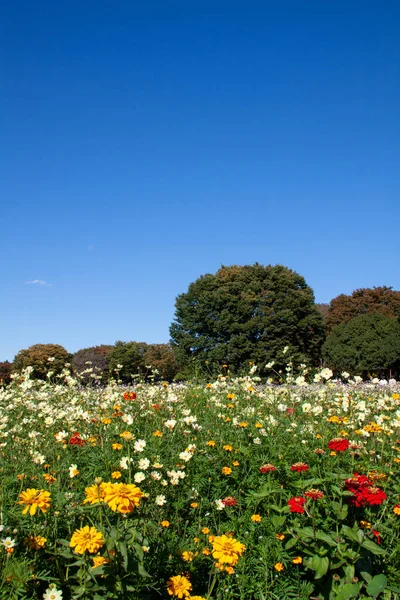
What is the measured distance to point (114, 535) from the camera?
2469 millimetres

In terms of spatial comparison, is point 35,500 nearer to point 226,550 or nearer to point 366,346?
point 226,550

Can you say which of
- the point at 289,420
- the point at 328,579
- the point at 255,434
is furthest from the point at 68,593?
the point at 289,420

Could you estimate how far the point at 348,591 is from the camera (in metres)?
2.76

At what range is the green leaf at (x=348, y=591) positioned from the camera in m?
2.72

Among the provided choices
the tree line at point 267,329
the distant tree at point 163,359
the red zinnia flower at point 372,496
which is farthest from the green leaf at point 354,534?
the distant tree at point 163,359

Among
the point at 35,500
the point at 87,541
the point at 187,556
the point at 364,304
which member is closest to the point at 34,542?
the point at 35,500

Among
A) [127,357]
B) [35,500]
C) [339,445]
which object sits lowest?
[35,500]

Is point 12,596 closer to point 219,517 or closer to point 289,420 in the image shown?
point 219,517

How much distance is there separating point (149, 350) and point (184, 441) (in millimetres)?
43215

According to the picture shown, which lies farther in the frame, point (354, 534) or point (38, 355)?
point (38, 355)

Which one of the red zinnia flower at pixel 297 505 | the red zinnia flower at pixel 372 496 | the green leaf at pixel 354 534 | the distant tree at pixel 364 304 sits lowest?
the green leaf at pixel 354 534

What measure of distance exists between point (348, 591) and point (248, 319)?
32.6 meters

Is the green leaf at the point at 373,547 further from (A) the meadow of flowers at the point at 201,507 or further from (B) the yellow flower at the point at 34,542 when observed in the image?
(B) the yellow flower at the point at 34,542

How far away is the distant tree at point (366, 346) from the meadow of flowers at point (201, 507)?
3027cm
